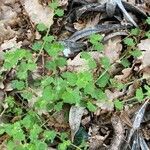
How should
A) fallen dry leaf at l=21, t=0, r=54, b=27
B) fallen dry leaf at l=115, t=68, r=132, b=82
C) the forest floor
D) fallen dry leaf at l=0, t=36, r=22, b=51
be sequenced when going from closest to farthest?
1. the forest floor
2. fallen dry leaf at l=115, t=68, r=132, b=82
3. fallen dry leaf at l=0, t=36, r=22, b=51
4. fallen dry leaf at l=21, t=0, r=54, b=27

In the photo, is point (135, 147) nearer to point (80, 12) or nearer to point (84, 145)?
point (84, 145)

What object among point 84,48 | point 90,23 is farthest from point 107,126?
point 90,23

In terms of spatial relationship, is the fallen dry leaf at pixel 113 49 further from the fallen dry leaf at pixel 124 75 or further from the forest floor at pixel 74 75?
the fallen dry leaf at pixel 124 75

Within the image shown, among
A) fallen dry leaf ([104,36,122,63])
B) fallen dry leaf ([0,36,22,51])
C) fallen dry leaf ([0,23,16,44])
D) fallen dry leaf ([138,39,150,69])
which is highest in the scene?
fallen dry leaf ([0,23,16,44])

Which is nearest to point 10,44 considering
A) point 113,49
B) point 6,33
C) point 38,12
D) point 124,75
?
point 6,33

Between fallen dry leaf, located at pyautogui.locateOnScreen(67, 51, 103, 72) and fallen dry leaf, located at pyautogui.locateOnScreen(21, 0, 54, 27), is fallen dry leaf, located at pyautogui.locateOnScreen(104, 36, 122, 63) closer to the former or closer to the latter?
fallen dry leaf, located at pyautogui.locateOnScreen(67, 51, 103, 72)

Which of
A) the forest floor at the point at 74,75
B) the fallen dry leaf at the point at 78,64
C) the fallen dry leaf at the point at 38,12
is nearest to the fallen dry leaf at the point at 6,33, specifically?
the forest floor at the point at 74,75

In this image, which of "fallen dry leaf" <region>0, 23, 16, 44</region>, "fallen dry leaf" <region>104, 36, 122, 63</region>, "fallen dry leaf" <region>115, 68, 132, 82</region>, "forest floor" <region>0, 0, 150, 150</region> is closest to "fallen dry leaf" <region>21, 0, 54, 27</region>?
"forest floor" <region>0, 0, 150, 150</region>

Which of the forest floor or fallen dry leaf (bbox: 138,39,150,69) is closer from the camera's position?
the forest floor
